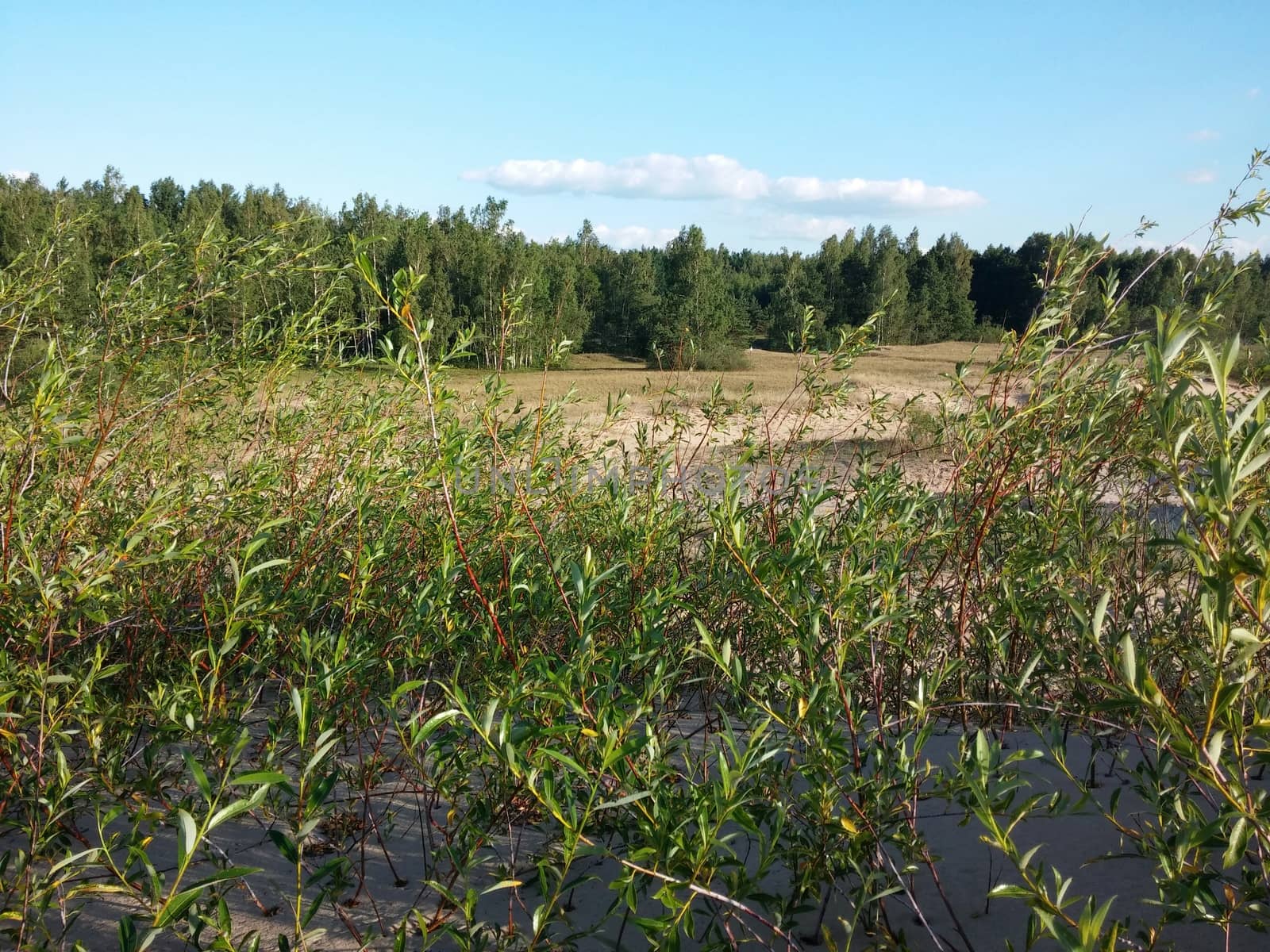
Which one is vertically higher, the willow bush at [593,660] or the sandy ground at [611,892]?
the willow bush at [593,660]

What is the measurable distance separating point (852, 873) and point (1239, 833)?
3.76 feet

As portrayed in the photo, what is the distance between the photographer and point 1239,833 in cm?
143

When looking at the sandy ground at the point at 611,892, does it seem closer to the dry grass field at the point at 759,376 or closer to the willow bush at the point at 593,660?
the willow bush at the point at 593,660

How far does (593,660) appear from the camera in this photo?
2230 mm

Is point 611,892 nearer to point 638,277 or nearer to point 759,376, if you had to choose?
point 759,376

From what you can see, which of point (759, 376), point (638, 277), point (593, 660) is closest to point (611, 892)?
point (593, 660)

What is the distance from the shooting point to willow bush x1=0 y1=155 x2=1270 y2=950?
1719mm

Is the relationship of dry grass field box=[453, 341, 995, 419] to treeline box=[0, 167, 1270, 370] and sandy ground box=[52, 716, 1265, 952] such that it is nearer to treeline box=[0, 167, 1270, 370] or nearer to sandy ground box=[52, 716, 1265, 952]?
treeline box=[0, 167, 1270, 370]

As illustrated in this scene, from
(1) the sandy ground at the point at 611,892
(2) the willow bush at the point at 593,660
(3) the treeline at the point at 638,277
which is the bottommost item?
(1) the sandy ground at the point at 611,892

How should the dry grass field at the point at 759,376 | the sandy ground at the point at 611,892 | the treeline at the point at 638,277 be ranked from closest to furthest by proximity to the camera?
the sandy ground at the point at 611,892
the dry grass field at the point at 759,376
the treeline at the point at 638,277

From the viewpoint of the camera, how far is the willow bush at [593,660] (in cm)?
172

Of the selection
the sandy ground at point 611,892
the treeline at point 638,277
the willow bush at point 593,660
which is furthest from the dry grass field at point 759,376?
the sandy ground at point 611,892

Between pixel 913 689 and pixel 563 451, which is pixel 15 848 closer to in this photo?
pixel 563 451

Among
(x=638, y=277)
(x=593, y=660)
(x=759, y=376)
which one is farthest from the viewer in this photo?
(x=638, y=277)
